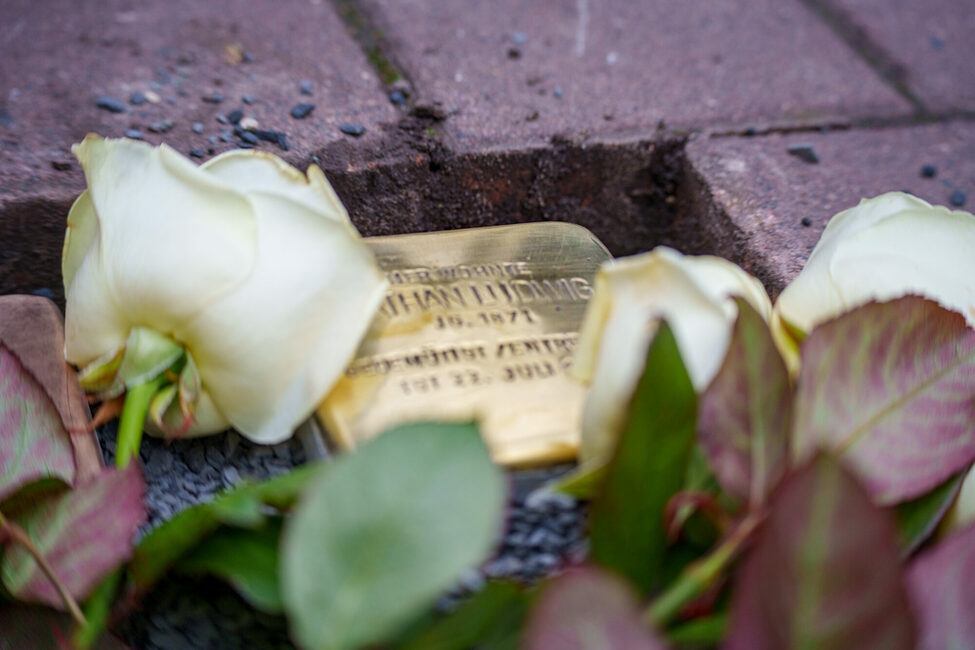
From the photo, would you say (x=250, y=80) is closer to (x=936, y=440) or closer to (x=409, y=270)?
(x=409, y=270)

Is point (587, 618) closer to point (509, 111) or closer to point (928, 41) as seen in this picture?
point (509, 111)

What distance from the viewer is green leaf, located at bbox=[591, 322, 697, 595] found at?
1.06 ft

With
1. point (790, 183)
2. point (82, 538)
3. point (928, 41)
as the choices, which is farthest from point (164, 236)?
point (928, 41)

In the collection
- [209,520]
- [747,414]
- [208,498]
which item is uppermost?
[747,414]

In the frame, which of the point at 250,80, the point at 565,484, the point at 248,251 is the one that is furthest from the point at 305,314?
the point at 250,80

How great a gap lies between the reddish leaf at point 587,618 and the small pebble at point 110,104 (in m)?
0.58

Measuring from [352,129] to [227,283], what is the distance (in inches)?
12.7

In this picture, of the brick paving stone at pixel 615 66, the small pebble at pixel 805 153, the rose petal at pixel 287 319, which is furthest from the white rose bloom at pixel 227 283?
the small pebble at pixel 805 153

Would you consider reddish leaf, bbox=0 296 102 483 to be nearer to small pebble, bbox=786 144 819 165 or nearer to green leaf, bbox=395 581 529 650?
green leaf, bbox=395 581 529 650

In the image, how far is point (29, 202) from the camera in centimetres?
59

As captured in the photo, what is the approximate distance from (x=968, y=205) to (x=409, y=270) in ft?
1.64

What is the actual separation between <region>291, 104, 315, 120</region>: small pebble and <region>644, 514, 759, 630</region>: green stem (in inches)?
20.0

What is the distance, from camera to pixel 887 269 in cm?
44

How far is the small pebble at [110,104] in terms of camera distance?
0.68 m
